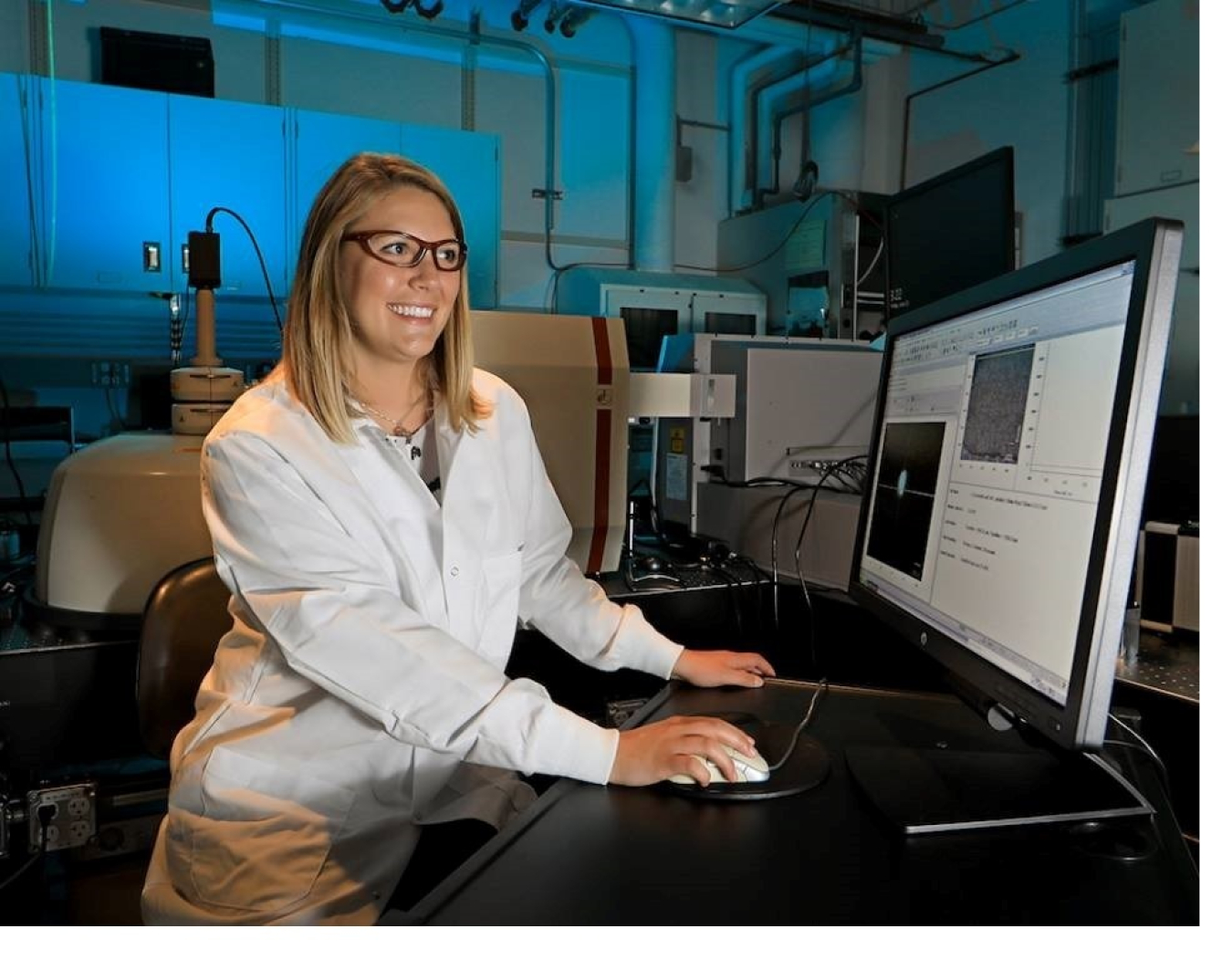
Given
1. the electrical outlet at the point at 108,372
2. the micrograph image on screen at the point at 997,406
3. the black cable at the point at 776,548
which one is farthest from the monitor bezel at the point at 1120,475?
the electrical outlet at the point at 108,372

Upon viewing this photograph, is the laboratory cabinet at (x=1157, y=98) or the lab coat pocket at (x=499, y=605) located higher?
the laboratory cabinet at (x=1157, y=98)

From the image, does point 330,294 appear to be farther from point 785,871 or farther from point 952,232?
point 952,232

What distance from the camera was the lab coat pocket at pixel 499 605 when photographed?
107 centimetres

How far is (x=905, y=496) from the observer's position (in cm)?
91

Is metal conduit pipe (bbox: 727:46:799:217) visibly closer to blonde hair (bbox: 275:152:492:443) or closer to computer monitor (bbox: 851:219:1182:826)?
blonde hair (bbox: 275:152:492:443)

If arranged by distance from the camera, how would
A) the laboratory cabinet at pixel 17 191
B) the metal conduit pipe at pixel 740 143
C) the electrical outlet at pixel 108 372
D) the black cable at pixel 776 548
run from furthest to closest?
the metal conduit pipe at pixel 740 143, the electrical outlet at pixel 108 372, the laboratory cabinet at pixel 17 191, the black cable at pixel 776 548

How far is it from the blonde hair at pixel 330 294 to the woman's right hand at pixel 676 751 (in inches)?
17.6

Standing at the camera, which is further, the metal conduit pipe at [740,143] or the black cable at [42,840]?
the metal conduit pipe at [740,143]

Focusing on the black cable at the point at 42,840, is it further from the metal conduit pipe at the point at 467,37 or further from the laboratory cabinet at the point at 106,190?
the metal conduit pipe at the point at 467,37

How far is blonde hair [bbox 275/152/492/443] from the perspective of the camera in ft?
3.28

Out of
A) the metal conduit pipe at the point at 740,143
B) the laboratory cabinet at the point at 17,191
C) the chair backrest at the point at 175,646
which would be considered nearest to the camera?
the chair backrest at the point at 175,646

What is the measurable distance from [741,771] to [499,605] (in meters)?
0.41

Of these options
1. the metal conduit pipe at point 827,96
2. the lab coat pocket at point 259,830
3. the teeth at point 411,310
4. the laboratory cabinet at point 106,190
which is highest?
the metal conduit pipe at point 827,96

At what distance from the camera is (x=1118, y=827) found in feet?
2.16
